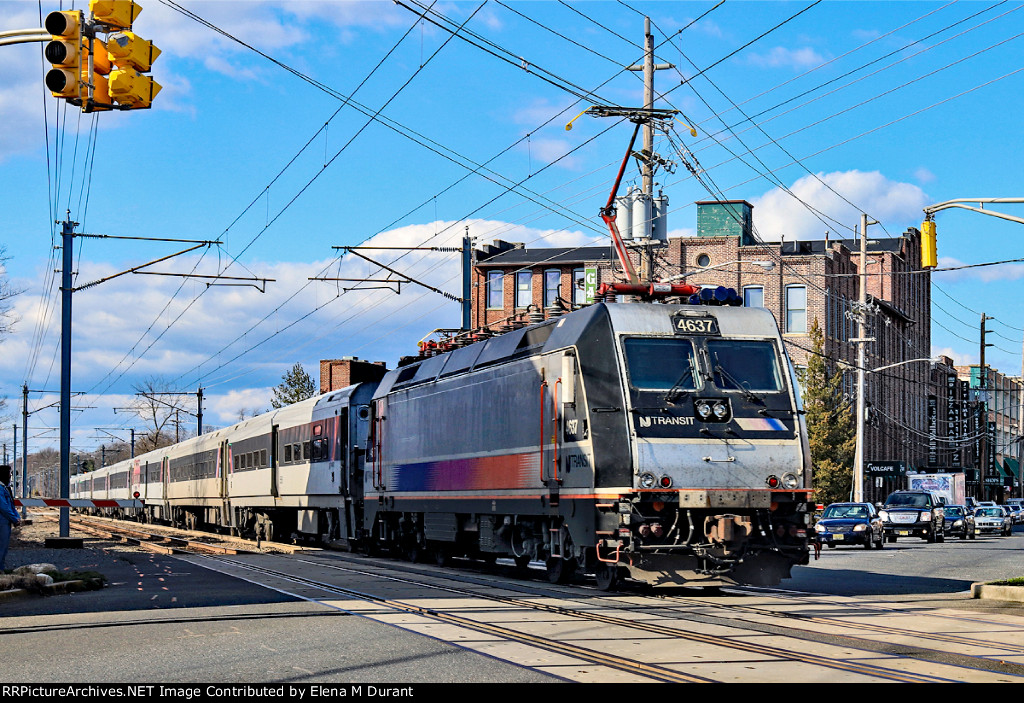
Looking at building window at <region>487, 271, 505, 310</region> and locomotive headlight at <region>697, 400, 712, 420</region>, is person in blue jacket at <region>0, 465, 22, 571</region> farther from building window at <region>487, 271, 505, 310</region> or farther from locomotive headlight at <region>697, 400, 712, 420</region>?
building window at <region>487, 271, 505, 310</region>

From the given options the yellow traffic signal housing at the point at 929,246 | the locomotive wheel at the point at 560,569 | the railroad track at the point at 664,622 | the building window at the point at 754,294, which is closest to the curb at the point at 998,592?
the railroad track at the point at 664,622

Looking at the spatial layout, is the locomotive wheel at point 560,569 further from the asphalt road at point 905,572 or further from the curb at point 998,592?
the curb at point 998,592

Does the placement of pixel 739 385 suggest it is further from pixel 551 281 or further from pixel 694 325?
pixel 551 281

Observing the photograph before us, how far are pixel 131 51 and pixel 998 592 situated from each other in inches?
496

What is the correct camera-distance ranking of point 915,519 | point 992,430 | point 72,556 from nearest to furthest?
1. point 72,556
2. point 915,519
3. point 992,430

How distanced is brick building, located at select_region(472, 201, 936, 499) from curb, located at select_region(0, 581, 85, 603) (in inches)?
1268

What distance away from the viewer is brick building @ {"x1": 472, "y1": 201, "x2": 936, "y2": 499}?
60.7 metres

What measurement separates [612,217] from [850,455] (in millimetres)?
38303

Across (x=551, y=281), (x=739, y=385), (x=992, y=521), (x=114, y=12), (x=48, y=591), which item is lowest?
(x=992, y=521)

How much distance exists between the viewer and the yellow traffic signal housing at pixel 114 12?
11.5 meters

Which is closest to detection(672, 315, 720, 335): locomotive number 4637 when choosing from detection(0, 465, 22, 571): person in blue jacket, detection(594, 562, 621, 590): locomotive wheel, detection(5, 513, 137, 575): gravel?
detection(594, 562, 621, 590): locomotive wheel

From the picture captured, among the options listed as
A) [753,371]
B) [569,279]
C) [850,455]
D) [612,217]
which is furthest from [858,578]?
[569,279]

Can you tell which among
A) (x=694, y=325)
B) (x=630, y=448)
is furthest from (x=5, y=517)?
(x=694, y=325)

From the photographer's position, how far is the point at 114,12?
37.9ft
